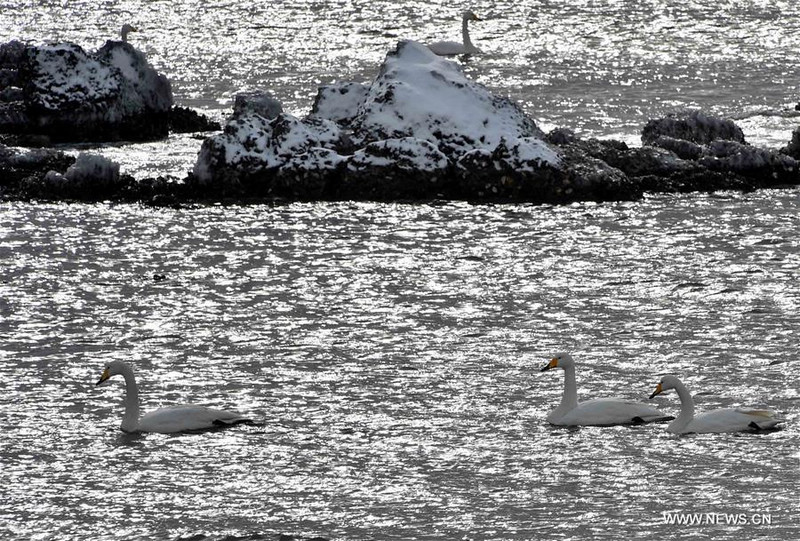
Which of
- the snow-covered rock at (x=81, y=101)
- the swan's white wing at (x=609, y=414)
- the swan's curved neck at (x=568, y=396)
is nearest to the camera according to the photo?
the swan's white wing at (x=609, y=414)

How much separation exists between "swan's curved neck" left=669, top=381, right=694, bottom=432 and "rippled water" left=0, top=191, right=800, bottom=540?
0.70ft

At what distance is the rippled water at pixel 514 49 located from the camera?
33.7 meters

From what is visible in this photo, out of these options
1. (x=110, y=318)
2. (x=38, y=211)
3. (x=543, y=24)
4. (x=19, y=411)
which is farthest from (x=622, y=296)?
(x=543, y=24)

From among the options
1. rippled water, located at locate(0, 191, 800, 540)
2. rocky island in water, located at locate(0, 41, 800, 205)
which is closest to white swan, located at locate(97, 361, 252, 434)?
rippled water, located at locate(0, 191, 800, 540)

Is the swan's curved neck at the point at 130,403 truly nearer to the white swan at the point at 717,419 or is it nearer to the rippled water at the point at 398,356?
the rippled water at the point at 398,356

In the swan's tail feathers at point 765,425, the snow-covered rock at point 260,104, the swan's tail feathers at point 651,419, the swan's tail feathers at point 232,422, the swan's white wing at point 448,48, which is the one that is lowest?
the swan's tail feathers at point 232,422

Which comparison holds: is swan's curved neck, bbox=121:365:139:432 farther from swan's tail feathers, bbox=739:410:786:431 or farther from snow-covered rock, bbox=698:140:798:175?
snow-covered rock, bbox=698:140:798:175

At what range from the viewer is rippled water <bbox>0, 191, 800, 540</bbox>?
1412 centimetres

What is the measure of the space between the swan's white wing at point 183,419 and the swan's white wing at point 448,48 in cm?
2707

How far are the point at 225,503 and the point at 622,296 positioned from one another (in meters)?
8.22

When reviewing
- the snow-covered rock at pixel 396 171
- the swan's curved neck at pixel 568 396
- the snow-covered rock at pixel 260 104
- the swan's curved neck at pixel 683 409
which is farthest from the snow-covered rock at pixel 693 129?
the swan's curved neck at pixel 683 409

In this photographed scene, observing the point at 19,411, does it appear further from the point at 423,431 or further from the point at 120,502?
the point at 423,431

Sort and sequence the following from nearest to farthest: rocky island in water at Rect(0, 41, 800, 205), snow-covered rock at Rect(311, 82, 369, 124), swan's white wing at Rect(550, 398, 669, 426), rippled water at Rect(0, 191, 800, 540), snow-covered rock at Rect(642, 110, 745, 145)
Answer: rippled water at Rect(0, 191, 800, 540) < swan's white wing at Rect(550, 398, 669, 426) < rocky island in water at Rect(0, 41, 800, 205) < snow-covered rock at Rect(642, 110, 745, 145) < snow-covered rock at Rect(311, 82, 369, 124)

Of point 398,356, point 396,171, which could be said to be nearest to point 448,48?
point 396,171
